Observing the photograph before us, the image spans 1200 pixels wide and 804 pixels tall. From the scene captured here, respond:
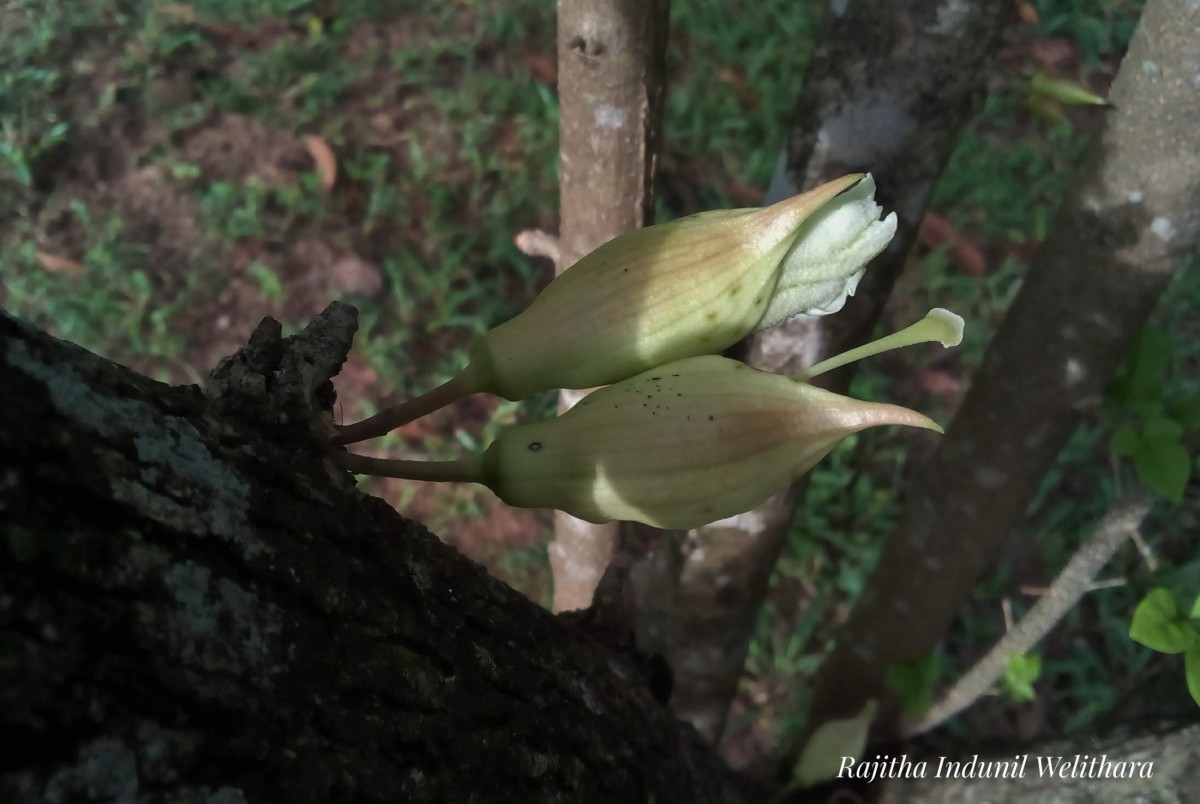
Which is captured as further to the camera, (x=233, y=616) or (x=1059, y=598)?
(x=1059, y=598)

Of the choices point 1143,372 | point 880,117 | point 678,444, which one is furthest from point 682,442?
point 1143,372

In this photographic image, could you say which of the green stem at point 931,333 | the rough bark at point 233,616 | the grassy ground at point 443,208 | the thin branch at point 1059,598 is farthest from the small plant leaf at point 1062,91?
the grassy ground at point 443,208

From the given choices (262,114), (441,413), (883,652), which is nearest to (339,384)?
(441,413)

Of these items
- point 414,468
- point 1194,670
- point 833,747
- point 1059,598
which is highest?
point 414,468

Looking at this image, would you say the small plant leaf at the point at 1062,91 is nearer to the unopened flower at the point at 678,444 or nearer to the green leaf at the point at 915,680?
the unopened flower at the point at 678,444

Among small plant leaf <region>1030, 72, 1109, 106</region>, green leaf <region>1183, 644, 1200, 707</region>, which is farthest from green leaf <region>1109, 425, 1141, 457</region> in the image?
small plant leaf <region>1030, 72, 1109, 106</region>

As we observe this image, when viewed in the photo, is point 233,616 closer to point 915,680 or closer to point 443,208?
point 915,680
